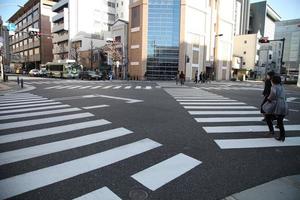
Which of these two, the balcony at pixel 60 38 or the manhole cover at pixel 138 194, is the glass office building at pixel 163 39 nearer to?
the balcony at pixel 60 38

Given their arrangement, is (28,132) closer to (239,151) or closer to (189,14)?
(239,151)

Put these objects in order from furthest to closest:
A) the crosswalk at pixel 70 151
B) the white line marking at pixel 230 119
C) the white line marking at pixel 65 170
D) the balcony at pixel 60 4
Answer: the balcony at pixel 60 4 → the white line marking at pixel 230 119 → the crosswalk at pixel 70 151 → the white line marking at pixel 65 170

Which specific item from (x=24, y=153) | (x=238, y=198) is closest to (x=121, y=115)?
(x=24, y=153)

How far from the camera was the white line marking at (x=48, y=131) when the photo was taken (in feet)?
19.5

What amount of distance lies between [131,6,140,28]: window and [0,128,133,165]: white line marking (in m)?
45.3

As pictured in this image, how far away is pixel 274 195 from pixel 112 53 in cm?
4979

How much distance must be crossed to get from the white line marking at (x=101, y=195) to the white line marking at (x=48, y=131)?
3340 mm

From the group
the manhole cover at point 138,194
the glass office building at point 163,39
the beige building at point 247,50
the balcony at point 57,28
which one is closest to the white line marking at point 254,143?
the manhole cover at point 138,194

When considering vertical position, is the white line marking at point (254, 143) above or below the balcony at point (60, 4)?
below

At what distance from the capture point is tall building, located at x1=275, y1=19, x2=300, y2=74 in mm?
64869

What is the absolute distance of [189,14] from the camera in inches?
1914

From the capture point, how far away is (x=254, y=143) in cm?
587

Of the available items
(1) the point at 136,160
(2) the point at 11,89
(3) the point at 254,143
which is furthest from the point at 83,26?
(1) the point at 136,160

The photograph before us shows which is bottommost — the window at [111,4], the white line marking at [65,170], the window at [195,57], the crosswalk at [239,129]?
the white line marking at [65,170]
